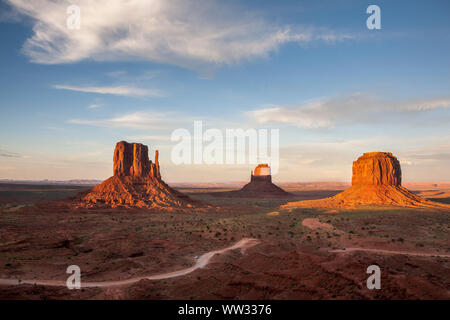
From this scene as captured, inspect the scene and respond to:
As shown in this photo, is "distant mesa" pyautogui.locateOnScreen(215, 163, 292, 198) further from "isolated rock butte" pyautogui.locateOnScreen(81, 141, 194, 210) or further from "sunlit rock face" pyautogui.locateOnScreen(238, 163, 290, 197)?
"isolated rock butte" pyautogui.locateOnScreen(81, 141, 194, 210)

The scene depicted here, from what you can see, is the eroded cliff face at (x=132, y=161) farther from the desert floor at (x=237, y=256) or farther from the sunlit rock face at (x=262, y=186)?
the sunlit rock face at (x=262, y=186)

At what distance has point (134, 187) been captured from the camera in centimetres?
7162

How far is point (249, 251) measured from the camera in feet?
92.8

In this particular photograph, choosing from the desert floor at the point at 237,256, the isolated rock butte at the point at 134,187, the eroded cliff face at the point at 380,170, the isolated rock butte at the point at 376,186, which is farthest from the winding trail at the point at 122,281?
the eroded cliff face at the point at 380,170

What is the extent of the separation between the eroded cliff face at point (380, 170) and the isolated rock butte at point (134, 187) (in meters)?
47.9

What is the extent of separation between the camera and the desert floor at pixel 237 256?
15117mm

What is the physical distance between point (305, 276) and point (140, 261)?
1598 centimetres

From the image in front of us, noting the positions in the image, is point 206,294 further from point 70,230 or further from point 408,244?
point 70,230

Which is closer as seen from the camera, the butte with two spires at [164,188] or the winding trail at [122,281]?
the winding trail at [122,281]

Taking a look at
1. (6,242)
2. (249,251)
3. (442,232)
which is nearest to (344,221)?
(442,232)

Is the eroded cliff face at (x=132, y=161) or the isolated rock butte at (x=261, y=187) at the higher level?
the eroded cliff face at (x=132, y=161)

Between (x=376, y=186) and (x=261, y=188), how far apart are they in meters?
74.7

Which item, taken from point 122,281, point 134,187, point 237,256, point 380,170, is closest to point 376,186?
point 380,170

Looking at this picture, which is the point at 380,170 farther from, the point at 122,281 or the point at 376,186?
the point at 122,281
